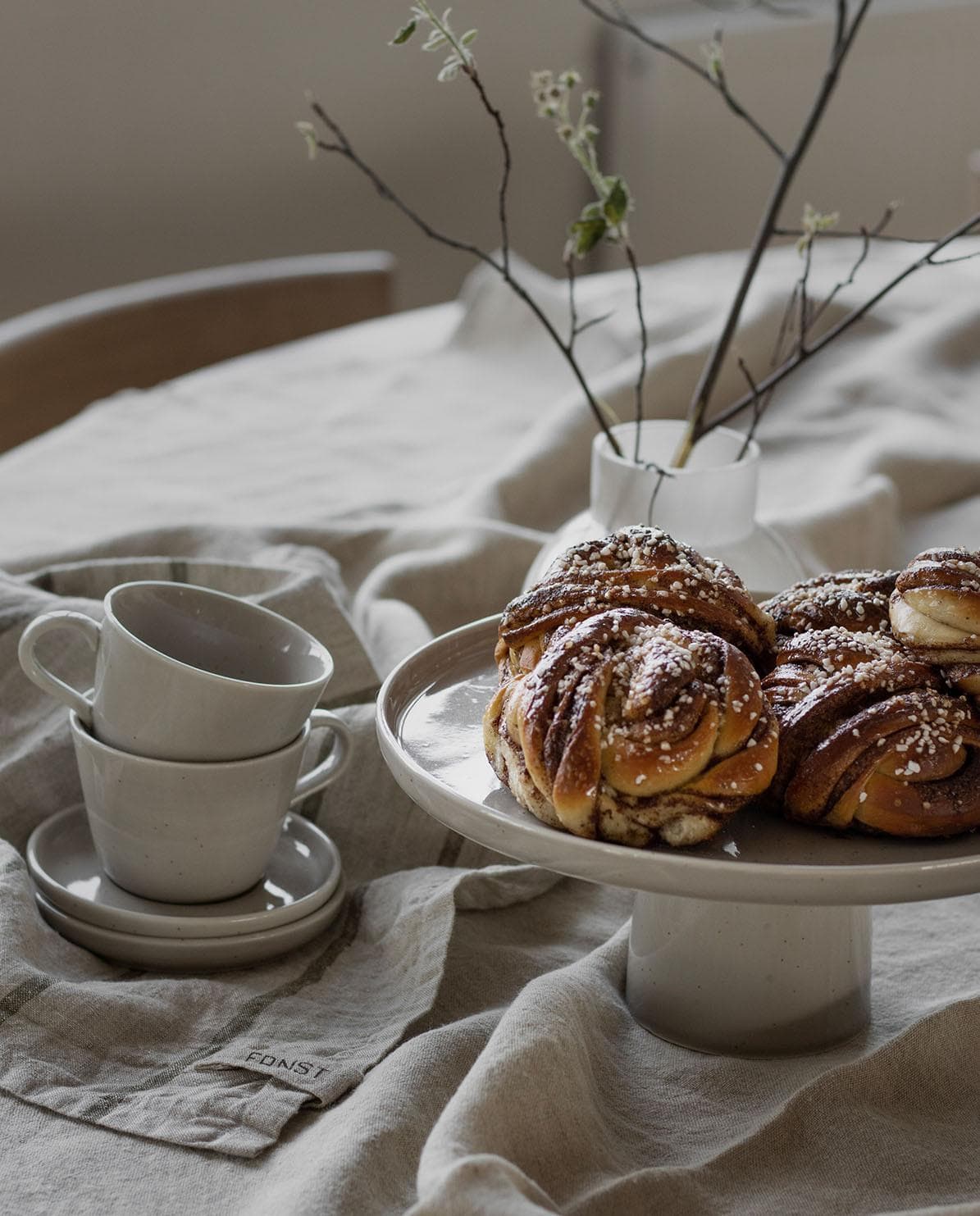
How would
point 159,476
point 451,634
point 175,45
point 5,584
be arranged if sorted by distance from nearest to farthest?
point 451,634 → point 5,584 → point 159,476 → point 175,45

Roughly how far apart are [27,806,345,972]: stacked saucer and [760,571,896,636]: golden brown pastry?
0.99ft

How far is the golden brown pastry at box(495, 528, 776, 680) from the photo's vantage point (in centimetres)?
69

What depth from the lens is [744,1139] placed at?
63 centimetres

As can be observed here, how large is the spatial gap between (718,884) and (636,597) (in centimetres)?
16

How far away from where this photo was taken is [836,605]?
2.38ft

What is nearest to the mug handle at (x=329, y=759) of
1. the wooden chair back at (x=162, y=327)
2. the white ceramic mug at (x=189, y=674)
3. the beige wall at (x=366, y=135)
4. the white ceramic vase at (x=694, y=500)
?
the white ceramic mug at (x=189, y=674)

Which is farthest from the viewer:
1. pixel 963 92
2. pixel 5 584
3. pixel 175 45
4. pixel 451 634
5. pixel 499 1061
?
pixel 963 92

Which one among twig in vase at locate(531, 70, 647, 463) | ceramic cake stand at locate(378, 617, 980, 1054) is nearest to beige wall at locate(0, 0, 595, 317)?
twig in vase at locate(531, 70, 647, 463)

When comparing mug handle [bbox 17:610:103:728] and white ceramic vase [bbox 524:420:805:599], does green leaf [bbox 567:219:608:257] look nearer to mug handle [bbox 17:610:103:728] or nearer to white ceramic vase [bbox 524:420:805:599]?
white ceramic vase [bbox 524:420:805:599]

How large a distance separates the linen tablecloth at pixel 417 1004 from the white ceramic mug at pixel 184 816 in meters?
0.05

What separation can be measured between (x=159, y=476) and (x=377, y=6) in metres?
2.30

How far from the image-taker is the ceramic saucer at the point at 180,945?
77 centimetres

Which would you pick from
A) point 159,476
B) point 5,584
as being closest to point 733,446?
point 5,584

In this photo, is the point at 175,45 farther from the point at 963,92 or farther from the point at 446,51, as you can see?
the point at 963,92
